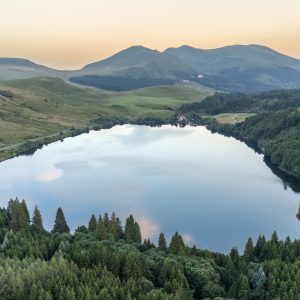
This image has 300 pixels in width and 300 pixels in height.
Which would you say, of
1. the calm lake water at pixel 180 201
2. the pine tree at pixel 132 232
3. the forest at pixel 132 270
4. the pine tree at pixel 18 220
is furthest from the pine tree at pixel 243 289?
the pine tree at pixel 18 220

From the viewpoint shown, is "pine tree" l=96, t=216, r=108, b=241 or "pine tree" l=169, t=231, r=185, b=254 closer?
"pine tree" l=169, t=231, r=185, b=254

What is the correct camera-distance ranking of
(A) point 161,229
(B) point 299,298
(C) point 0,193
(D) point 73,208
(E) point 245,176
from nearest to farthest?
(B) point 299,298
(A) point 161,229
(D) point 73,208
(C) point 0,193
(E) point 245,176

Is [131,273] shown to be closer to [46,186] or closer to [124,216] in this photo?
[124,216]

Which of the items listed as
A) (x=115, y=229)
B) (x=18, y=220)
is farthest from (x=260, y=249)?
(x=18, y=220)

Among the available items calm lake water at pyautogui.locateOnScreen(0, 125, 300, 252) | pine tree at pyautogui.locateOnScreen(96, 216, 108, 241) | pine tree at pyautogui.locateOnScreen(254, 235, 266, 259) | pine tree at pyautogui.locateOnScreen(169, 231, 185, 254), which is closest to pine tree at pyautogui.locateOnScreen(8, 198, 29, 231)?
pine tree at pyautogui.locateOnScreen(96, 216, 108, 241)

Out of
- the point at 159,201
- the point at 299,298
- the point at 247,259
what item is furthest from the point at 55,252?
the point at 159,201

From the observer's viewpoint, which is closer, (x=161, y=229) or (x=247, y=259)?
(x=247, y=259)

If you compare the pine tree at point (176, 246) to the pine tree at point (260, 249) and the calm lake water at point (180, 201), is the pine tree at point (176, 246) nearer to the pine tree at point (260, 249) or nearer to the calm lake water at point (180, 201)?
the pine tree at point (260, 249)

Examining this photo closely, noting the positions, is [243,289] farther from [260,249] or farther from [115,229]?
[115,229]

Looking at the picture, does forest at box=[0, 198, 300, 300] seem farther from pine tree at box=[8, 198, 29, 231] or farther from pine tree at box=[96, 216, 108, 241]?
pine tree at box=[8, 198, 29, 231]
